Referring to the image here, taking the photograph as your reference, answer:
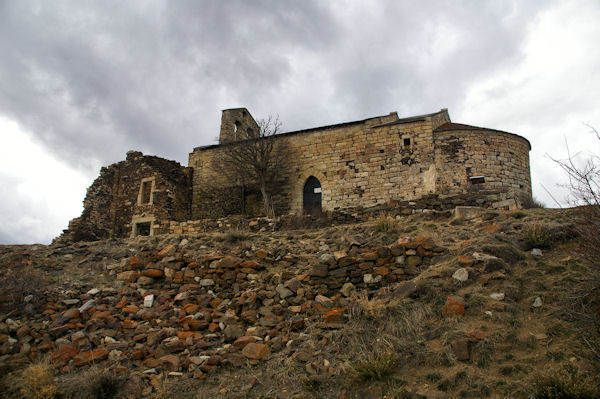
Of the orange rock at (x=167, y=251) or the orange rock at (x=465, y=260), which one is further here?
the orange rock at (x=167, y=251)

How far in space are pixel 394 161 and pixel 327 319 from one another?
1164 cm

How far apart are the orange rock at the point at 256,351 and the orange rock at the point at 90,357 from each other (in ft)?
8.44

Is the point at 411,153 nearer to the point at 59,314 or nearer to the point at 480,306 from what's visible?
the point at 480,306

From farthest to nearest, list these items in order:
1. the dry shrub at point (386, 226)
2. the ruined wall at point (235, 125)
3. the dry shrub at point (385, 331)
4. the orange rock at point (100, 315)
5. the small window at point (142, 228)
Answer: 1. the ruined wall at point (235, 125)
2. the small window at point (142, 228)
3. the dry shrub at point (386, 226)
4. the orange rock at point (100, 315)
5. the dry shrub at point (385, 331)

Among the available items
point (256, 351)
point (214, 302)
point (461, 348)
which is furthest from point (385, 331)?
point (214, 302)

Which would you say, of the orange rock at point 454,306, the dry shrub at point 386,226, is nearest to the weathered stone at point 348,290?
the orange rock at point 454,306

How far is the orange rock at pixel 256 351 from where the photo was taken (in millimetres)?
5906

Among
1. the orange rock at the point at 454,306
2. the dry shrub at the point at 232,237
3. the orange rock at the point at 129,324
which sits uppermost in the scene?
the dry shrub at the point at 232,237

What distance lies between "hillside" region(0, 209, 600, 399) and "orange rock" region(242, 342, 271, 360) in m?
0.02

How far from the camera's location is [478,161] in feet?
51.4

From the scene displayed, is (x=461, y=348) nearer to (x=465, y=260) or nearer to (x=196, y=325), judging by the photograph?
(x=465, y=260)

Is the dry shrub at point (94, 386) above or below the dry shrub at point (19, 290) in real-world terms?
below

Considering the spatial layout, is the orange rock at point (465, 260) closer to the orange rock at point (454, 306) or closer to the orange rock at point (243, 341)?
the orange rock at point (454, 306)

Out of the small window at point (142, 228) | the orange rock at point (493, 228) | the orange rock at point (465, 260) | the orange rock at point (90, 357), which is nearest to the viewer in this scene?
the orange rock at point (90, 357)
